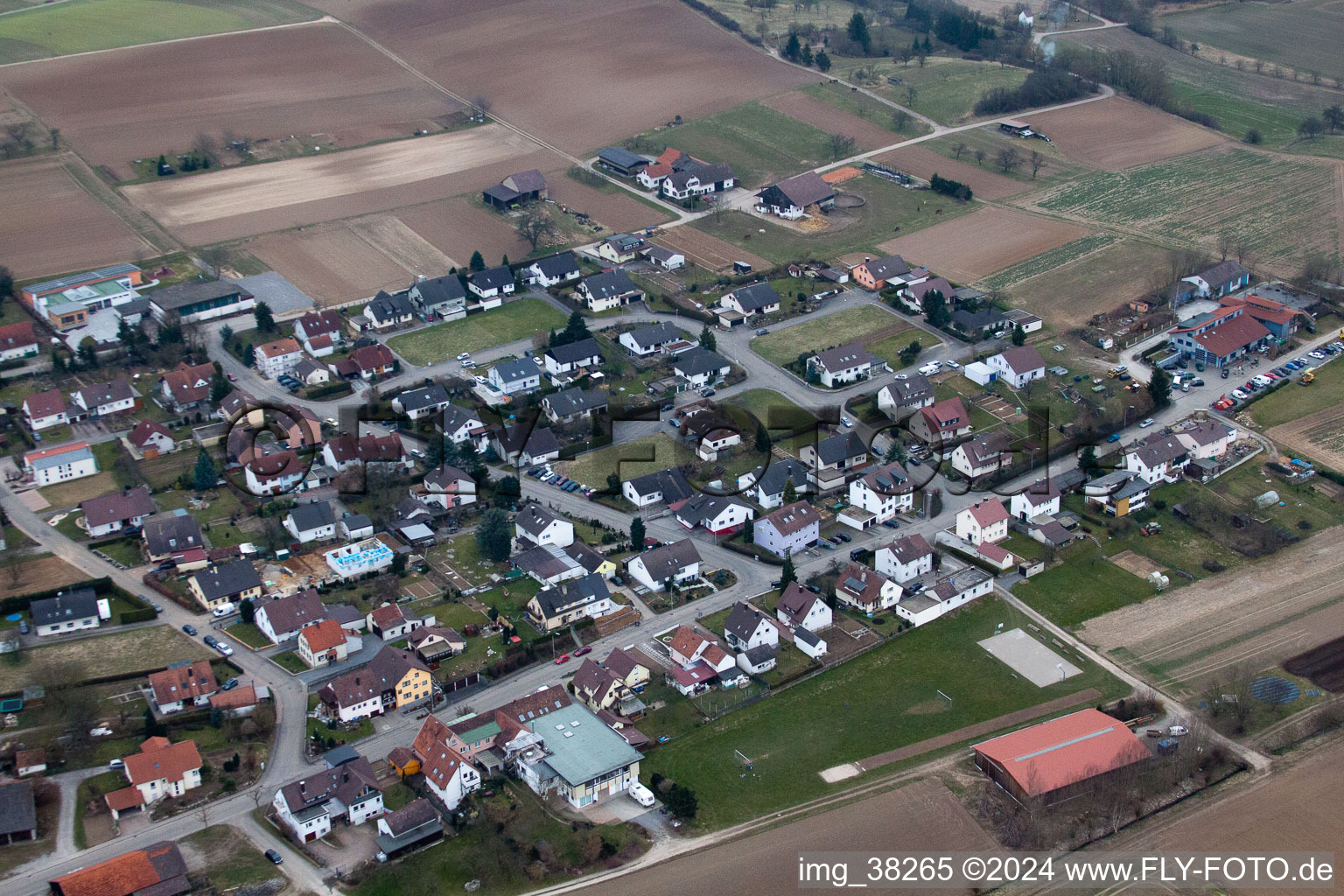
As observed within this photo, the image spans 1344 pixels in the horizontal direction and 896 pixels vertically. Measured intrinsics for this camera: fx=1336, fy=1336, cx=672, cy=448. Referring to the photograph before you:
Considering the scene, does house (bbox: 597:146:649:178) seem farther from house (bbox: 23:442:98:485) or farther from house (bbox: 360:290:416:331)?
house (bbox: 23:442:98:485)

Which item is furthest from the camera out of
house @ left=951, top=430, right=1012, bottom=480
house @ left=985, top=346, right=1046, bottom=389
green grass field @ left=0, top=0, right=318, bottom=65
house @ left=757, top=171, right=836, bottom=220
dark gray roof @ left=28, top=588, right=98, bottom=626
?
green grass field @ left=0, top=0, right=318, bottom=65

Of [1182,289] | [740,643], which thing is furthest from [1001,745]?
[1182,289]

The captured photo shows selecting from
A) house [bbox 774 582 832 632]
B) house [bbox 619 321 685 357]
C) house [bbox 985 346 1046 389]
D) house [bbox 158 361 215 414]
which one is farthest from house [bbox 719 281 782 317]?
house [bbox 158 361 215 414]

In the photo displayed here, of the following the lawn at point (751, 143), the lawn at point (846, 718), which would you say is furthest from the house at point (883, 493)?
the lawn at point (751, 143)

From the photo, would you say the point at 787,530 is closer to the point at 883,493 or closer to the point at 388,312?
the point at 883,493

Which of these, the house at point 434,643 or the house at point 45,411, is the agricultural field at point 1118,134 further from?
the house at point 45,411

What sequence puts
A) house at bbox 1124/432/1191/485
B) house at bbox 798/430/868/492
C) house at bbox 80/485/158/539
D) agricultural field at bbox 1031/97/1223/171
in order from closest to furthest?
house at bbox 80/485/158/539 < house at bbox 1124/432/1191/485 < house at bbox 798/430/868/492 < agricultural field at bbox 1031/97/1223/171

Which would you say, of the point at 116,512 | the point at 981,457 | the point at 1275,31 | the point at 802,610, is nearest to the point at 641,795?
the point at 802,610
